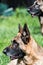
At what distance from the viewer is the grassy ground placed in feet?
38.1

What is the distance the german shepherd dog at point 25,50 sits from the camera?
797 cm

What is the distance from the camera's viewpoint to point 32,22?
15578 mm

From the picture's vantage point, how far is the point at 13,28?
15680mm

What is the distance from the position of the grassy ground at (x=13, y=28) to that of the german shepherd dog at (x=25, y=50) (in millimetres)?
1394

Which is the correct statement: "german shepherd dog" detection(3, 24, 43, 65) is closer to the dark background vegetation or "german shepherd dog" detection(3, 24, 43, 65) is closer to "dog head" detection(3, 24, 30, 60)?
"dog head" detection(3, 24, 30, 60)

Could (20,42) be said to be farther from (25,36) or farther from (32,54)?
(32,54)

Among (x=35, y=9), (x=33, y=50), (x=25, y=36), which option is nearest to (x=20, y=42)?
(x=25, y=36)

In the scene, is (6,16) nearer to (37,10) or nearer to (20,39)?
(37,10)

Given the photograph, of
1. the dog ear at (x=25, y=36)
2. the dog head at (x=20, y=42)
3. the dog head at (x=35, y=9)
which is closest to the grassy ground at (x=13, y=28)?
the dog head at (x=35, y=9)

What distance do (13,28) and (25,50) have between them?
7.71m

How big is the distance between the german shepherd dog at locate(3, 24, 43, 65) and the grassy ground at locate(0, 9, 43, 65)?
1394 mm

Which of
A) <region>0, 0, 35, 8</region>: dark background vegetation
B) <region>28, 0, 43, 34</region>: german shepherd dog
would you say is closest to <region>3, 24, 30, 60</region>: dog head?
<region>28, 0, 43, 34</region>: german shepherd dog

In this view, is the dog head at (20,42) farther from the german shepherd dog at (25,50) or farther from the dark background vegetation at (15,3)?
the dark background vegetation at (15,3)

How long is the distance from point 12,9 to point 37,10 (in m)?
8.17
